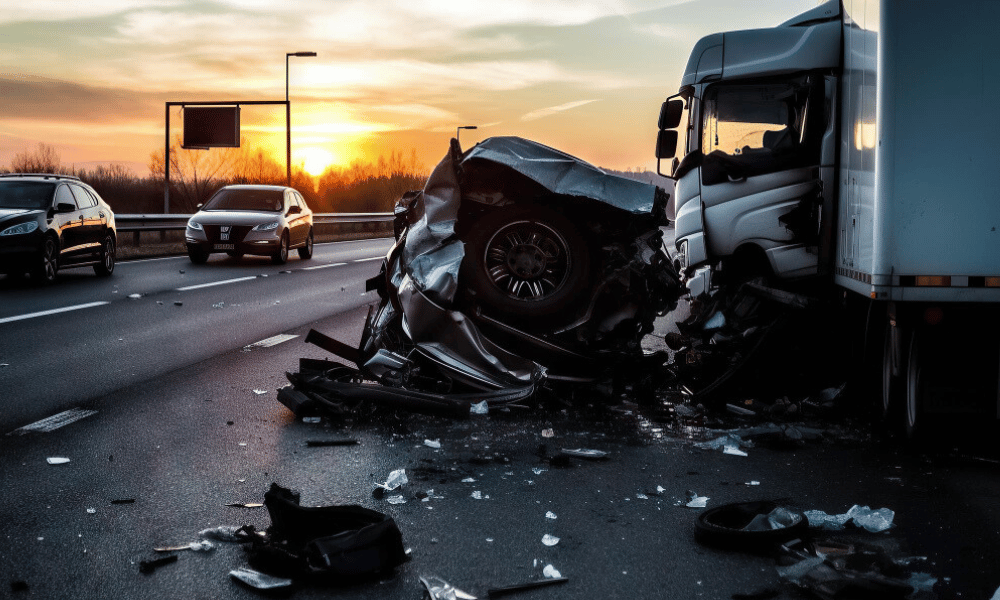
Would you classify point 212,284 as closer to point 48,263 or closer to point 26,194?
point 48,263

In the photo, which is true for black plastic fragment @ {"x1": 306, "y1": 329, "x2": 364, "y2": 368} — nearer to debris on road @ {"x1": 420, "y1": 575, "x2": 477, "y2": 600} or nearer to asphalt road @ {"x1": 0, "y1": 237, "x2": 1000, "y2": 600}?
asphalt road @ {"x1": 0, "y1": 237, "x2": 1000, "y2": 600}

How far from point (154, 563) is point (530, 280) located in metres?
4.96

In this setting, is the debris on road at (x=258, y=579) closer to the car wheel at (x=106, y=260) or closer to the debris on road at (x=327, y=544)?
the debris on road at (x=327, y=544)

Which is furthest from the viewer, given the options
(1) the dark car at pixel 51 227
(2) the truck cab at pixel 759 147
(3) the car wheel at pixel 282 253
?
(3) the car wheel at pixel 282 253

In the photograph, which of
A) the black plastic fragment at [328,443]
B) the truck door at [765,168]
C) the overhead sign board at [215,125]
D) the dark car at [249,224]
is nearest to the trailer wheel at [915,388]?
the truck door at [765,168]

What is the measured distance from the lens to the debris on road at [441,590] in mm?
3725

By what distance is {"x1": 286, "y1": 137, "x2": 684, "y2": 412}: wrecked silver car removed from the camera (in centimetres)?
818

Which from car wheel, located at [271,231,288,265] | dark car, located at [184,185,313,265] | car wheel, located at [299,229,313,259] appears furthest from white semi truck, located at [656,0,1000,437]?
car wheel, located at [299,229,313,259]

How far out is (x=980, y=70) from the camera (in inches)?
230

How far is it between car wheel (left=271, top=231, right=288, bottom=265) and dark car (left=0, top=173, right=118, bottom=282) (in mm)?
4694

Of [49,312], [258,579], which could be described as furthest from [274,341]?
[258,579]

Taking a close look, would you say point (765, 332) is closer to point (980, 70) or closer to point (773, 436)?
point (773, 436)

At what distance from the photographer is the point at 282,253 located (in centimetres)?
2447

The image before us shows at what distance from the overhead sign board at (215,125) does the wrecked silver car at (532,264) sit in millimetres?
41684
